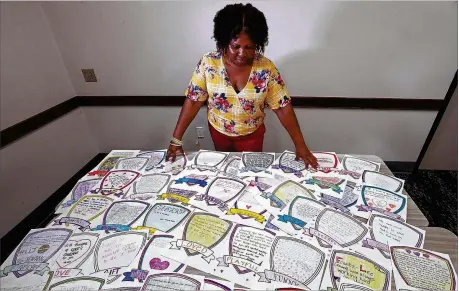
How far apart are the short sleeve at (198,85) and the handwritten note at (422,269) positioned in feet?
3.13

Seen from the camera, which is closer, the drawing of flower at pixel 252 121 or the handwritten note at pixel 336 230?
the handwritten note at pixel 336 230

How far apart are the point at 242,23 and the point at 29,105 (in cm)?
162

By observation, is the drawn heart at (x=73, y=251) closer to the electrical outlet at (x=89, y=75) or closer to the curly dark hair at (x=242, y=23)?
the curly dark hair at (x=242, y=23)

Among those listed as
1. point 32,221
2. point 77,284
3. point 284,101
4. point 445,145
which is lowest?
point 445,145

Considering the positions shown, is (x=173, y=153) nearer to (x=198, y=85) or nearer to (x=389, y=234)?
(x=198, y=85)

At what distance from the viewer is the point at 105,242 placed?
0.68m

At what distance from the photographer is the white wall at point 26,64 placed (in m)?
1.45

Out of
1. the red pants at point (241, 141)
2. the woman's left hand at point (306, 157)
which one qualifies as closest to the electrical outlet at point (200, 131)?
the red pants at point (241, 141)

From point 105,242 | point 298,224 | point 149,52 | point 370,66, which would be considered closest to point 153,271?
point 105,242

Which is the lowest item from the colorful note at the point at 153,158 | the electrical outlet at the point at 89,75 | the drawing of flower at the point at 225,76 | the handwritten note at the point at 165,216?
the handwritten note at the point at 165,216

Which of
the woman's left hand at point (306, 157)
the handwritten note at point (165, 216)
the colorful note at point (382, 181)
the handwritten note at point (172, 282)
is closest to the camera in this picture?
the handwritten note at point (172, 282)

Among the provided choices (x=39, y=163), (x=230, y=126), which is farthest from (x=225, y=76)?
(x=39, y=163)

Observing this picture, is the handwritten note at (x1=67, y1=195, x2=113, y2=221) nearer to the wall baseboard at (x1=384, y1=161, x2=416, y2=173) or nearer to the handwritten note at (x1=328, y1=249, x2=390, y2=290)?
Result: the handwritten note at (x1=328, y1=249, x2=390, y2=290)

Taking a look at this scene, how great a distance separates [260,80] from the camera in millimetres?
1067
